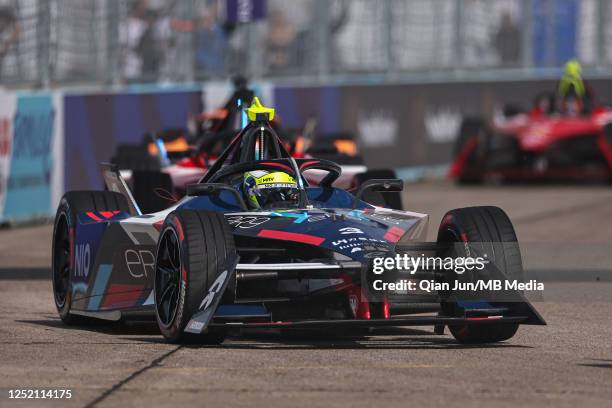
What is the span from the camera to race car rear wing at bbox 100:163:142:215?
1056 centimetres

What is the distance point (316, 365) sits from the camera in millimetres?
7777

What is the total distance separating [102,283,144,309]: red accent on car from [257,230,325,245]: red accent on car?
3.76 feet

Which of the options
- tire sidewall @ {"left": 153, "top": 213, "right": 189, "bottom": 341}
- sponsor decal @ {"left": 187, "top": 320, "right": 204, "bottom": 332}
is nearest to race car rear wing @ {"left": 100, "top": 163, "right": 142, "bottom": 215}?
tire sidewall @ {"left": 153, "top": 213, "right": 189, "bottom": 341}

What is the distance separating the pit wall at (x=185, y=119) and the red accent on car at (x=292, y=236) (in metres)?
8.61

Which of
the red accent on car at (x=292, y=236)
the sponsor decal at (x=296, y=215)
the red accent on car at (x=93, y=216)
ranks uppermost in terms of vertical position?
the sponsor decal at (x=296, y=215)

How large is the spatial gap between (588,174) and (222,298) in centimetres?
1616

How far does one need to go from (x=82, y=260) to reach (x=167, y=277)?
57.8 inches

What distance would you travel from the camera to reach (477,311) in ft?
28.1

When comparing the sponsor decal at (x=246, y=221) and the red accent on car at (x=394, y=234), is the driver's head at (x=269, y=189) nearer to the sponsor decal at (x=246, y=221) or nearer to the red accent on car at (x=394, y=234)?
the sponsor decal at (x=246, y=221)

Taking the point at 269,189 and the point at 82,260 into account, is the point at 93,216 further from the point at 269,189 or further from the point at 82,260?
the point at 269,189

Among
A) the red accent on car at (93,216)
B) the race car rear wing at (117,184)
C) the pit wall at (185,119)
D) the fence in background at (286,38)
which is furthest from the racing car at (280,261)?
the fence in background at (286,38)

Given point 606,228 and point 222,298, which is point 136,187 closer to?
point 222,298

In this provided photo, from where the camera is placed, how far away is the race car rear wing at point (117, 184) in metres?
10.6

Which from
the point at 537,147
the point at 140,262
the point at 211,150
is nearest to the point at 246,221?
the point at 140,262
